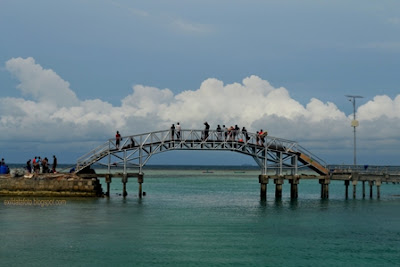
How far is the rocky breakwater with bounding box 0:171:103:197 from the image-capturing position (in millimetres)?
51375

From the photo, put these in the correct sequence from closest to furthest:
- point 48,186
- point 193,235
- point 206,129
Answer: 1. point 193,235
2. point 48,186
3. point 206,129

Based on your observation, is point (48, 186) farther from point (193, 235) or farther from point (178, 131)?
Result: point (193, 235)

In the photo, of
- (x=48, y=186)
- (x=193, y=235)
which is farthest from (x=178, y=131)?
(x=193, y=235)

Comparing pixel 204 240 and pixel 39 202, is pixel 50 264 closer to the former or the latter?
pixel 204 240

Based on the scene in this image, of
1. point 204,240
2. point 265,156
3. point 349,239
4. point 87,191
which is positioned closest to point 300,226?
point 349,239

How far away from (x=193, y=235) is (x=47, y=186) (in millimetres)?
23354

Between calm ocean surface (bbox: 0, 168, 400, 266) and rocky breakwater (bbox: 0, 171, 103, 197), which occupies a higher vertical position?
rocky breakwater (bbox: 0, 171, 103, 197)

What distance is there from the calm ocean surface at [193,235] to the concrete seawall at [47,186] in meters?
2.30

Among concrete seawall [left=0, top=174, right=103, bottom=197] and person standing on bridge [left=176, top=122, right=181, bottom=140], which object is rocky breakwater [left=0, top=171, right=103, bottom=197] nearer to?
concrete seawall [left=0, top=174, right=103, bottom=197]

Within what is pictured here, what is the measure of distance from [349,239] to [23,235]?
18.1 meters

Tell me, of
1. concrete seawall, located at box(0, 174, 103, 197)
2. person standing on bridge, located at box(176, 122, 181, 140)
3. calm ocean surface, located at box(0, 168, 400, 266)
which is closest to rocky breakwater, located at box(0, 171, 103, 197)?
concrete seawall, located at box(0, 174, 103, 197)

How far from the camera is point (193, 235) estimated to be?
106 ft

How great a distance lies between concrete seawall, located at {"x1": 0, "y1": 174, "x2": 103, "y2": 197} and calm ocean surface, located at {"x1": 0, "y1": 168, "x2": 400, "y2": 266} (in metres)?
2.30

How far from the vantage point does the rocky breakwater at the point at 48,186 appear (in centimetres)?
5138
